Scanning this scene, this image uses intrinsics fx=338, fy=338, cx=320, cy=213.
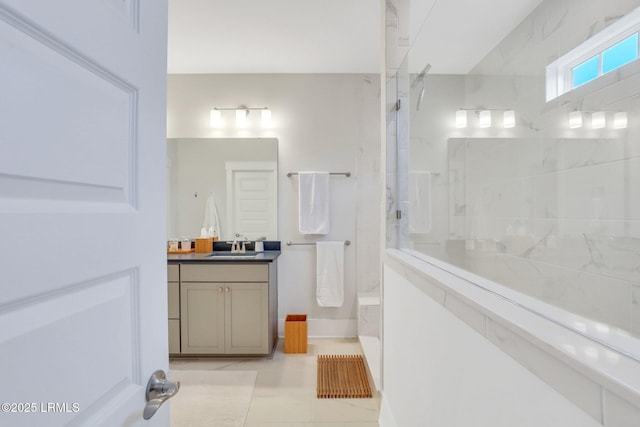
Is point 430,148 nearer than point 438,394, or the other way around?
point 438,394

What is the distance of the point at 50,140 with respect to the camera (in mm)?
405

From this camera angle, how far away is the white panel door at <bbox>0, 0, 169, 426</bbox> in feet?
1.18

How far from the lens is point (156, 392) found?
0.62 meters

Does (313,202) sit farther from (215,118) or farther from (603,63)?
(603,63)

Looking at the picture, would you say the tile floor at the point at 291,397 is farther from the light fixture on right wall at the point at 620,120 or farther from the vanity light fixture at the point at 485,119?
the light fixture on right wall at the point at 620,120

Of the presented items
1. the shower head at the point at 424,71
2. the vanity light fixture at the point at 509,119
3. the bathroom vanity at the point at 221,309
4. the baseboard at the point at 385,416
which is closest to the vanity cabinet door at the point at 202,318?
the bathroom vanity at the point at 221,309

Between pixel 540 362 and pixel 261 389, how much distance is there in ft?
6.85

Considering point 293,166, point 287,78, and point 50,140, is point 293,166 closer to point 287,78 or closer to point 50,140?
point 287,78

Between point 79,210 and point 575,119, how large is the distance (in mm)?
1258

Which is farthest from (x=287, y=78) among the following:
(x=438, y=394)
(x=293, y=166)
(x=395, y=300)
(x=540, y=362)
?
(x=540, y=362)

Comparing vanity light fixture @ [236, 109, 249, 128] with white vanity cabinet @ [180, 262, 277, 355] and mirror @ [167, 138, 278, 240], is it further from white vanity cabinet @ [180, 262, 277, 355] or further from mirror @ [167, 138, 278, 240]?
white vanity cabinet @ [180, 262, 277, 355]

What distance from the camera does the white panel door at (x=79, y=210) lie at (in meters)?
0.36

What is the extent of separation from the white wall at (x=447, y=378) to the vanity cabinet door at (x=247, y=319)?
1169 millimetres

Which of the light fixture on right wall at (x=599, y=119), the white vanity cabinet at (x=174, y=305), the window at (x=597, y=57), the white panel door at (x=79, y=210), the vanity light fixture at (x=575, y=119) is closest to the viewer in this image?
the white panel door at (x=79, y=210)
